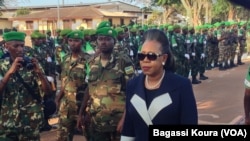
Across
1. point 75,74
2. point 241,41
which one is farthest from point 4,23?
point 75,74

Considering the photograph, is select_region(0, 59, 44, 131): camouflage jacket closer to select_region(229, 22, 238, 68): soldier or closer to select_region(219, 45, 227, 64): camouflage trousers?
select_region(219, 45, 227, 64): camouflage trousers

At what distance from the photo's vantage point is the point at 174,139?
259 centimetres

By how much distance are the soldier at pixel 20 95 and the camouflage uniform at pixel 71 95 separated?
126 cm

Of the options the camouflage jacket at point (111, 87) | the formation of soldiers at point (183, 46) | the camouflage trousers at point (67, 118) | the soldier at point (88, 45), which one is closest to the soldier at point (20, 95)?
the camouflage jacket at point (111, 87)

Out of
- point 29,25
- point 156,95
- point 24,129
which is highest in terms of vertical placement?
point 156,95

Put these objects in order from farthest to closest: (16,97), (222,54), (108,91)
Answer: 1. (222,54)
2. (108,91)
3. (16,97)

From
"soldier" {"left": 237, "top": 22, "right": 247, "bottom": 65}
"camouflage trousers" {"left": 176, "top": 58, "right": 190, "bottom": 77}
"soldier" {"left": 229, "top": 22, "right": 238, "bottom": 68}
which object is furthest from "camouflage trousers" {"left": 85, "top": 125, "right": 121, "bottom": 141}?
"soldier" {"left": 237, "top": 22, "right": 247, "bottom": 65}

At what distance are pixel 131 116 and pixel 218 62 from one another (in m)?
14.7

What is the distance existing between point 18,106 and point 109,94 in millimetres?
885

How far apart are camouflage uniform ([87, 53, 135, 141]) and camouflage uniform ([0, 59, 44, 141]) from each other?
623 mm

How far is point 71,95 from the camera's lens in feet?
17.9

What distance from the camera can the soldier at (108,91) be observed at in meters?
4.38

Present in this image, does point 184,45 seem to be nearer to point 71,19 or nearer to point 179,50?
point 179,50

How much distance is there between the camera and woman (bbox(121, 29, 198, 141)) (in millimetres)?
2725
